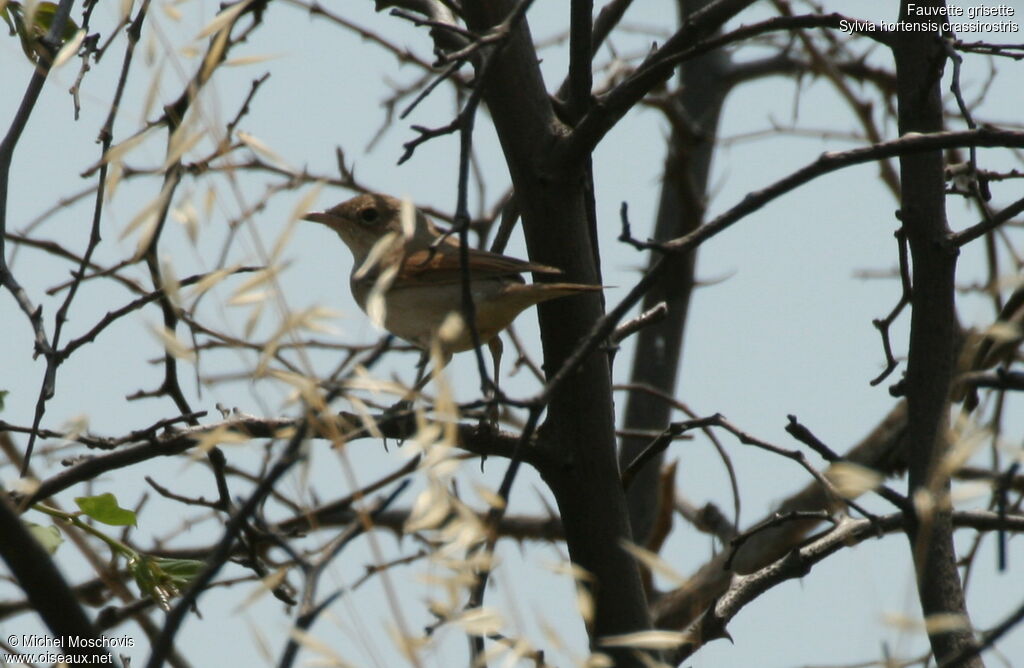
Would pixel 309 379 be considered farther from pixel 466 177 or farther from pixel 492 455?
pixel 492 455

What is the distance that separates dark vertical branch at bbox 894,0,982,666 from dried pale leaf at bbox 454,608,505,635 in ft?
4.40

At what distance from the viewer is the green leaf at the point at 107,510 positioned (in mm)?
2398

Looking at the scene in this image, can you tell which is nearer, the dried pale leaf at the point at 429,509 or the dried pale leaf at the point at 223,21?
the dried pale leaf at the point at 429,509

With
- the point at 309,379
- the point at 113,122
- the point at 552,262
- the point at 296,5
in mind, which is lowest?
the point at 309,379

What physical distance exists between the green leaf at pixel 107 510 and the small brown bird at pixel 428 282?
2.76 ft

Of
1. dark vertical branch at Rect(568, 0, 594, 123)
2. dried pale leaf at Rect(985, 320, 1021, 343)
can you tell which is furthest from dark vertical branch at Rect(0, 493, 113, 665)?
dark vertical branch at Rect(568, 0, 594, 123)

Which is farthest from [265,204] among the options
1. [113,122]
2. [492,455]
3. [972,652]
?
[972,652]

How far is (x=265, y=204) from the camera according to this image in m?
5.20

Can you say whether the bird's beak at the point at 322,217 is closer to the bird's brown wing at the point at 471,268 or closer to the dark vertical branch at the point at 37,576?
the bird's brown wing at the point at 471,268

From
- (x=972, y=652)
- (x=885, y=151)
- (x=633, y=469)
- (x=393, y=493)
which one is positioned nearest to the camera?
(x=972, y=652)

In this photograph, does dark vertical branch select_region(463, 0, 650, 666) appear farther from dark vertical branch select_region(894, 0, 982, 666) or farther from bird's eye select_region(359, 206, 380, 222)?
bird's eye select_region(359, 206, 380, 222)

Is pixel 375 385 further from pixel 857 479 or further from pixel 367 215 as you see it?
pixel 367 215

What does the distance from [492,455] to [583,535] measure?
0.31 m

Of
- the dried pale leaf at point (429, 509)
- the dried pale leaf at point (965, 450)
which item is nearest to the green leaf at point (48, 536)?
the dried pale leaf at point (429, 509)
